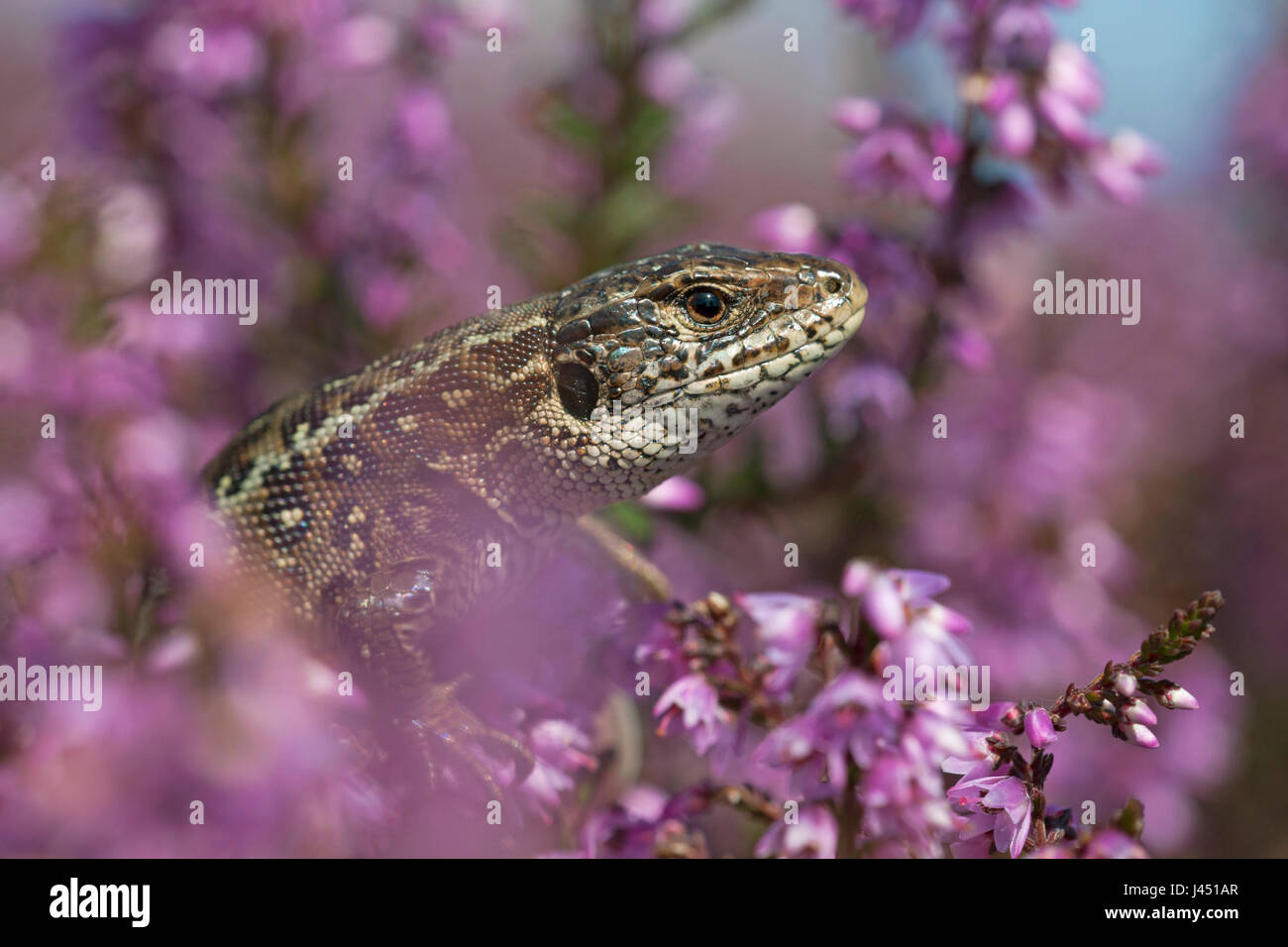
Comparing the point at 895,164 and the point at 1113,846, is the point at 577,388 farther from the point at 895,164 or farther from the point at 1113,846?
the point at 1113,846

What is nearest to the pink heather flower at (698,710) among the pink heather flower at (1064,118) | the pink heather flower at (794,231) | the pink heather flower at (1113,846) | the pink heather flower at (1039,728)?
the pink heather flower at (1039,728)

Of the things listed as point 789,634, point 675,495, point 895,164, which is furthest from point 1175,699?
point 895,164

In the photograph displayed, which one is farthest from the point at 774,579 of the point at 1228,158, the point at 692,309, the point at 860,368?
the point at 1228,158

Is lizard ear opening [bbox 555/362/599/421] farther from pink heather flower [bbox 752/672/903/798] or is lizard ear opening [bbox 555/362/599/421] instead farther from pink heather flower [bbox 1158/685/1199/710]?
pink heather flower [bbox 1158/685/1199/710]

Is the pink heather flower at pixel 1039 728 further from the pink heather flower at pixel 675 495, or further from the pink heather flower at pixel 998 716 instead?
the pink heather flower at pixel 675 495

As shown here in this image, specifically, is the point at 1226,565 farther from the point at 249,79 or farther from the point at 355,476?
the point at 249,79
